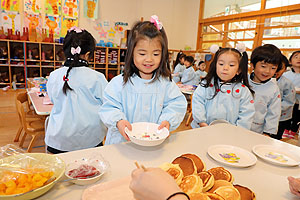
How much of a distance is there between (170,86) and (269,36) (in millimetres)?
5740

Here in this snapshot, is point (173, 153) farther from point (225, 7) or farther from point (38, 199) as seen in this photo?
point (225, 7)

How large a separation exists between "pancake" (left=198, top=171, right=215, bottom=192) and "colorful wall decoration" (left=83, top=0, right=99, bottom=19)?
761cm

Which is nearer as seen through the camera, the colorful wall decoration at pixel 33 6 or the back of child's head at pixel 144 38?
the back of child's head at pixel 144 38

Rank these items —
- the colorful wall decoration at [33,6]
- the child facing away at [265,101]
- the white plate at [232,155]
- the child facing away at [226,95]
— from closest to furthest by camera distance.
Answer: the white plate at [232,155] → the child facing away at [226,95] → the child facing away at [265,101] → the colorful wall decoration at [33,6]

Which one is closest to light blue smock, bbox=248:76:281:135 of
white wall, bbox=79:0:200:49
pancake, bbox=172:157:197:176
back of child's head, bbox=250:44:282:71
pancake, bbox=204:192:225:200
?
back of child's head, bbox=250:44:282:71

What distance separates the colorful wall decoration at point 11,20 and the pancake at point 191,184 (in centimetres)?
755

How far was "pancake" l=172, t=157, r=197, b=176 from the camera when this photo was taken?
720 mm

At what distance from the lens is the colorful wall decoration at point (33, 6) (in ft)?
20.7

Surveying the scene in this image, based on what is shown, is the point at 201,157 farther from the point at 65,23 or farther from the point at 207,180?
the point at 65,23

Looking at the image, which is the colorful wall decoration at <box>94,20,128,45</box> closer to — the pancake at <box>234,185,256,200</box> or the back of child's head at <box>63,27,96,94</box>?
the back of child's head at <box>63,27,96,94</box>

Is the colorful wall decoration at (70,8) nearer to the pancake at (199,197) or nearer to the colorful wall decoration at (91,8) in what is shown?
the colorful wall decoration at (91,8)

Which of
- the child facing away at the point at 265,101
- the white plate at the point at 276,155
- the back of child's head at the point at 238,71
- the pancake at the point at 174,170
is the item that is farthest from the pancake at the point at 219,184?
the child facing away at the point at 265,101

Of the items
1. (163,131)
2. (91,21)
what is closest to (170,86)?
(163,131)

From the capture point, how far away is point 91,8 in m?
7.16
